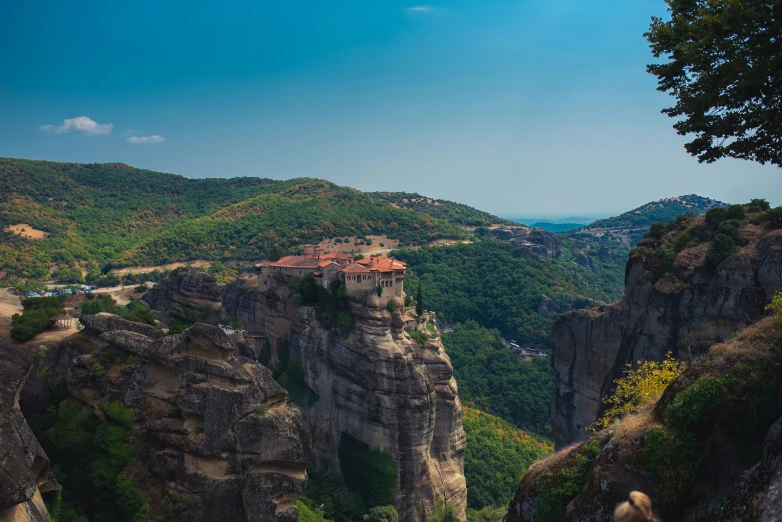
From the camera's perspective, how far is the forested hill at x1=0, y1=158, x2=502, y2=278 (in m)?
Result: 101

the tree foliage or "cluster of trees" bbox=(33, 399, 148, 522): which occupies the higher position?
the tree foliage

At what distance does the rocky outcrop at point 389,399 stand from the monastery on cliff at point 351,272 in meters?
1.31

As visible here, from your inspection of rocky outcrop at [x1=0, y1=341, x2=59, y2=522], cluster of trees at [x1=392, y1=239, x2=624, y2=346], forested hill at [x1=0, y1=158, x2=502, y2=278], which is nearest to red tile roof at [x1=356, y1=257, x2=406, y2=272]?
rocky outcrop at [x1=0, y1=341, x2=59, y2=522]

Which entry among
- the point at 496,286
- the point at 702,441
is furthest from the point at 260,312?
the point at 496,286

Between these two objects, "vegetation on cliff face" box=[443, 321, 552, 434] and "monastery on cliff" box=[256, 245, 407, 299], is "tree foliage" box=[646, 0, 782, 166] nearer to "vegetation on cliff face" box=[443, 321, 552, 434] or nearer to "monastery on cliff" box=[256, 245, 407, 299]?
"monastery on cliff" box=[256, 245, 407, 299]

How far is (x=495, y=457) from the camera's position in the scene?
163 feet

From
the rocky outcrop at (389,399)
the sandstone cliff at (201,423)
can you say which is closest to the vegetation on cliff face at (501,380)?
the rocky outcrop at (389,399)

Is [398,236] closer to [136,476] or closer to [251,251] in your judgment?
[251,251]

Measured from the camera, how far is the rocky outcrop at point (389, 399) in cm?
3844

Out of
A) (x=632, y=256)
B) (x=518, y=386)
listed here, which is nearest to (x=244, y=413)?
(x=632, y=256)

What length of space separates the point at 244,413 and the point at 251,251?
7669cm

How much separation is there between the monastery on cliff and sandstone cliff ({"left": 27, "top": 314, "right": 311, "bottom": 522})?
16631 mm

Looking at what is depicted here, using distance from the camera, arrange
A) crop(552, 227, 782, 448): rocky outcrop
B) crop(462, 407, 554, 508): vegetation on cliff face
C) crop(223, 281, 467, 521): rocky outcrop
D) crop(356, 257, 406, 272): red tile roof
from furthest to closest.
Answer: crop(462, 407, 554, 508): vegetation on cliff face < crop(356, 257, 406, 272): red tile roof < crop(223, 281, 467, 521): rocky outcrop < crop(552, 227, 782, 448): rocky outcrop

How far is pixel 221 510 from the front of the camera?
2342cm
